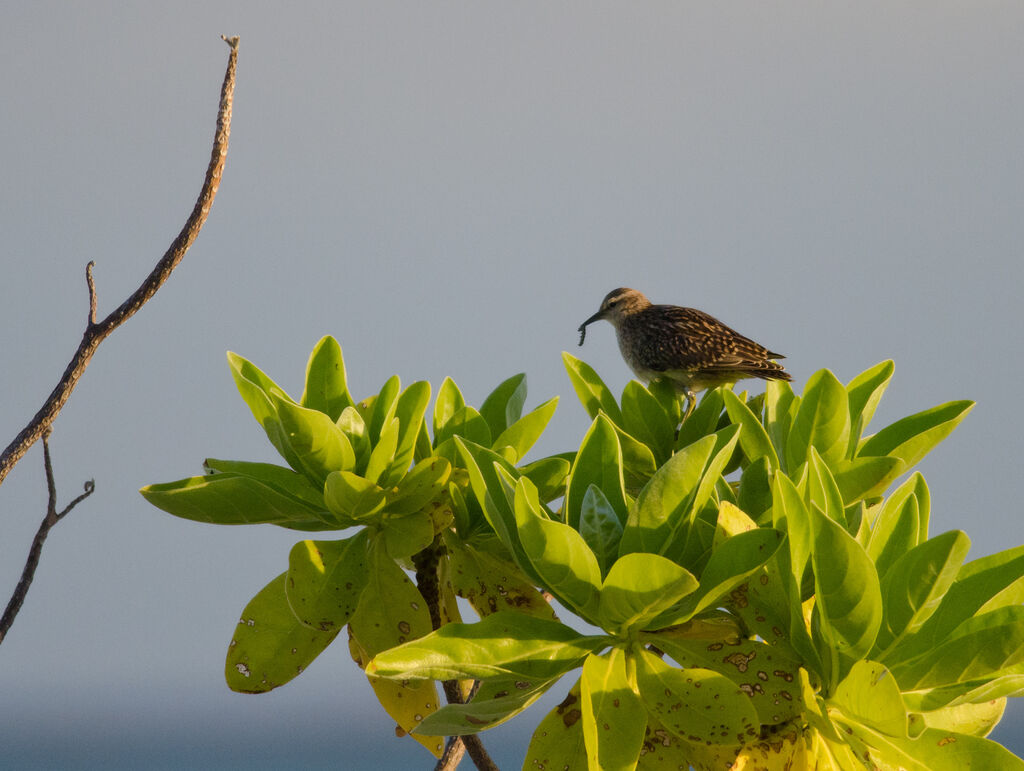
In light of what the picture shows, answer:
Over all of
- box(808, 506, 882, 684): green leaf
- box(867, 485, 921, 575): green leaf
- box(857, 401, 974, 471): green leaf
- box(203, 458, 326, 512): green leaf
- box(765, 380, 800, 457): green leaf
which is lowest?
box(808, 506, 882, 684): green leaf

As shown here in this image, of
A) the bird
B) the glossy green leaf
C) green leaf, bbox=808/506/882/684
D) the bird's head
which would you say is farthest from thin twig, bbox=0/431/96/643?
the bird's head

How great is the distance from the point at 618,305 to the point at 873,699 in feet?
14.1

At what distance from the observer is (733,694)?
48.8 inches

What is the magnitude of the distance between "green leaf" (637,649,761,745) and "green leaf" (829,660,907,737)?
0.11 metres

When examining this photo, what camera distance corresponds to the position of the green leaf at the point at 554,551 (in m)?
1.21

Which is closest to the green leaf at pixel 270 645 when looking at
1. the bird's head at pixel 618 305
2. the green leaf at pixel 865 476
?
the green leaf at pixel 865 476

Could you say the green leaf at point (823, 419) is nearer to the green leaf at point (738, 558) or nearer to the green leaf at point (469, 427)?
the green leaf at point (738, 558)

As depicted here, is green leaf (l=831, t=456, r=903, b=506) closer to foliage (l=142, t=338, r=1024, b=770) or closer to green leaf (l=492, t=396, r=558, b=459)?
foliage (l=142, t=338, r=1024, b=770)

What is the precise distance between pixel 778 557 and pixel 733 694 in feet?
0.58

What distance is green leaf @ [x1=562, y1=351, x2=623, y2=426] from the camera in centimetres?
193

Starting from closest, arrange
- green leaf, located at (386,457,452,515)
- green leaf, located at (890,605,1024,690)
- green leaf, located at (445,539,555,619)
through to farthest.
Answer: green leaf, located at (890,605,1024,690), green leaf, located at (386,457,452,515), green leaf, located at (445,539,555,619)

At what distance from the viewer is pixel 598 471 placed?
1.43 meters

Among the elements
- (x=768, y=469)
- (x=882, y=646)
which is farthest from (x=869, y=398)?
(x=882, y=646)

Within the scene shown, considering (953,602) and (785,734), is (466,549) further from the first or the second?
(953,602)
